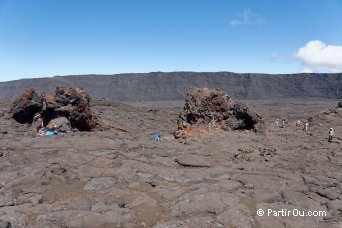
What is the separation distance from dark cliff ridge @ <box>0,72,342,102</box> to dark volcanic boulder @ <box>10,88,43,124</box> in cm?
7516

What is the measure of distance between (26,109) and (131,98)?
76398 millimetres

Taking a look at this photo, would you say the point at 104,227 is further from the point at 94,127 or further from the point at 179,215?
the point at 94,127

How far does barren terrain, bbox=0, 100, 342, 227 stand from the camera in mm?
7449

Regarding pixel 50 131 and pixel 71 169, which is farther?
pixel 50 131

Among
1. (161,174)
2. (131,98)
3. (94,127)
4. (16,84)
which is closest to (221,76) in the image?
(131,98)

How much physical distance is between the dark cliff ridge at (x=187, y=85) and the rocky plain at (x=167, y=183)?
83226 millimetres

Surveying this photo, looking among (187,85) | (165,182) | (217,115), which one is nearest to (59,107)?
(217,115)

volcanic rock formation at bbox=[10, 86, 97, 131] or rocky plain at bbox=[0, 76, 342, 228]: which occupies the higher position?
volcanic rock formation at bbox=[10, 86, 97, 131]

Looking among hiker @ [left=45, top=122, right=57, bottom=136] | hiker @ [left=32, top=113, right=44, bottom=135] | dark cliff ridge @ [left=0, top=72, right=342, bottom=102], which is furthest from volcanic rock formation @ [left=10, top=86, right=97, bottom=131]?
dark cliff ridge @ [left=0, top=72, right=342, bottom=102]

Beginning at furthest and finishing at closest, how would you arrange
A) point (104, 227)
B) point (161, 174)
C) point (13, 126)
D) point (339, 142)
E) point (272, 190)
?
1. point (13, 126)
2. point (339, 142)
3. point (161, 174)
4. point (272, 190)
5. point (104, 227)

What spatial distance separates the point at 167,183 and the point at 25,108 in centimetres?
1271

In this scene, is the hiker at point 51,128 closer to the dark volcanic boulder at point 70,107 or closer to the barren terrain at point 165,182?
the dark volcanic boulder at point 70,107

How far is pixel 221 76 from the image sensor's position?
335ft

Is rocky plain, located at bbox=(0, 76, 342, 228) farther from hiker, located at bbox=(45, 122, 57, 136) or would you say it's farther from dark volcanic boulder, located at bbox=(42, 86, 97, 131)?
dark volcanic boulder, located at bbox=(42, 86, 97, 131)
